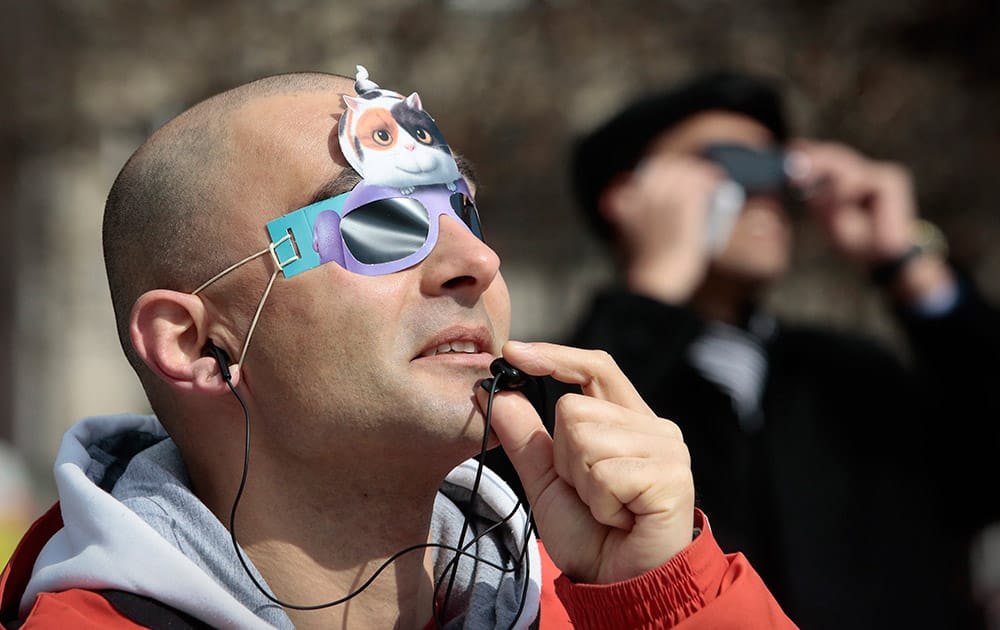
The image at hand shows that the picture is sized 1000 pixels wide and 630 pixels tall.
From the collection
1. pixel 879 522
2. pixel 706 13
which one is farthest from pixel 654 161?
pixel 706 13

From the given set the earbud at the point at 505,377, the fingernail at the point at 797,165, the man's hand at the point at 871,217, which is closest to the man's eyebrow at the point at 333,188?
the earbud at the point at 505,377

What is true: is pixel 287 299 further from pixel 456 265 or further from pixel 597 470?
pixel 597 470

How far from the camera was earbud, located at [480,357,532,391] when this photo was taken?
2.24m

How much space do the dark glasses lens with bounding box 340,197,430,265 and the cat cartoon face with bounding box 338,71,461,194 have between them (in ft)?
0.14

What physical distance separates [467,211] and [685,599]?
0.82 meters

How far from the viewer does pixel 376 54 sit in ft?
23.2

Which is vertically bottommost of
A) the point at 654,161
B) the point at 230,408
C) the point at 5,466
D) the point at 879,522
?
the point at 879,522

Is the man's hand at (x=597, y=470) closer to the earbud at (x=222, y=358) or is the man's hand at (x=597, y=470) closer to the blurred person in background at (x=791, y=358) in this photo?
the earbud at (x=222, y=358)

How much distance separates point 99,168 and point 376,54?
3111 millimetres

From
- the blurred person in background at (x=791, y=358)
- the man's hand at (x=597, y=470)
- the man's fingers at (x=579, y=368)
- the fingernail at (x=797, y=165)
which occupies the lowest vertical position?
the blurred person in background at (x=791, y=358)

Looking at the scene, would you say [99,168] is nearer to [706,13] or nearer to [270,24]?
[270,24]

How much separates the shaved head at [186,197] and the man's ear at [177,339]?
0.14 ft

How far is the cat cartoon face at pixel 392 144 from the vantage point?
7.76ft

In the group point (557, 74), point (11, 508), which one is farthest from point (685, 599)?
point (557, 74)
